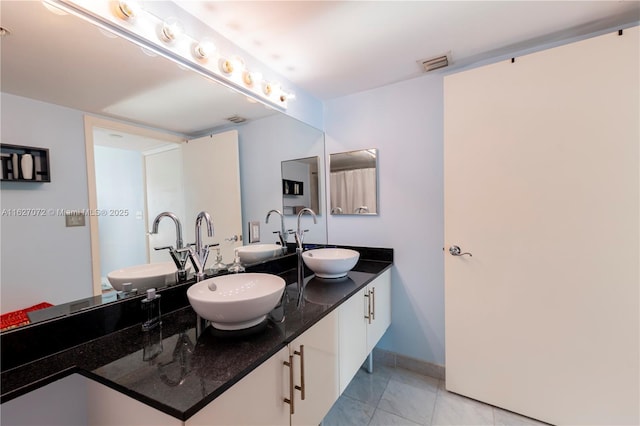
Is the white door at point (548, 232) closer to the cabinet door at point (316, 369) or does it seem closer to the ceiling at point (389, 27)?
the ceiling at point (389, 27)

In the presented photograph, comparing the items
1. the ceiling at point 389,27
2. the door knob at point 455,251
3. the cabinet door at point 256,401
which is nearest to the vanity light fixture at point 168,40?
the ceiling at point 389,27

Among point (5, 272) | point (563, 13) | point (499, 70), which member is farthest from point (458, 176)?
point (5, 272)

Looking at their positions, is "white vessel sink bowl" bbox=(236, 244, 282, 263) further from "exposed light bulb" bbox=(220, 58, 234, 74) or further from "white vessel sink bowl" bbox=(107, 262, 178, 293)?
"exposed light bulb" bbox=(220, 58, 234, 74)

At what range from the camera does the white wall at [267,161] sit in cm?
179

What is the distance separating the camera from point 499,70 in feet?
5.17

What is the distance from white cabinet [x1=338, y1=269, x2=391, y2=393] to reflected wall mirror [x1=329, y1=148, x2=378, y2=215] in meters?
0.56

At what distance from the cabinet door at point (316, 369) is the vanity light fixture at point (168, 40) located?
1.32 m

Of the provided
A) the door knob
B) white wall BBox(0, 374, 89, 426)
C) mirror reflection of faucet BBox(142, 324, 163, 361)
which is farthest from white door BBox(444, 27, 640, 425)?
white wall BBox(0, 374, 89, 426)

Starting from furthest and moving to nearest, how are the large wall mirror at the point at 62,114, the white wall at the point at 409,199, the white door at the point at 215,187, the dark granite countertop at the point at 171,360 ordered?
the white wall at the point at 409,199 < the white door at the point at 215,187 < the large wall mirror at the point at 62,114 < the dark granite countertop at the point at 171,360

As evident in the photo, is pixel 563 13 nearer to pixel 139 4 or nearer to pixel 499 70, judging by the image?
pixel 499 70

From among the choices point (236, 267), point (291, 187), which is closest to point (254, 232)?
point (236, 267)

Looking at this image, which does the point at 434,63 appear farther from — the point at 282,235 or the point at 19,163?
the point at 19,163

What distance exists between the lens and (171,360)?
84 centimetres

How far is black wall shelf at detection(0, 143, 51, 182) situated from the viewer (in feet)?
2.53
